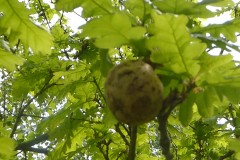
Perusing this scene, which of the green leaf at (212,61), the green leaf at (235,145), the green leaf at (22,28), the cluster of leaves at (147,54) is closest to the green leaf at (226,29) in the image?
the cluster of leaves at (147,54)

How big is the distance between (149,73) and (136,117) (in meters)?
0.12

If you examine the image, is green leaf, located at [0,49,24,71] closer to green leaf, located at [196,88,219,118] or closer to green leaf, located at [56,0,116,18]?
green leaf, located at [56,0,116,18]

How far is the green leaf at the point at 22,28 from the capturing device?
1697 mm

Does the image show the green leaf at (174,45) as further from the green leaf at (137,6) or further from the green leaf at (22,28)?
the green leaf at (22,28)

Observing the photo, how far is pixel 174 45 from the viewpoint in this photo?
3.71 feet

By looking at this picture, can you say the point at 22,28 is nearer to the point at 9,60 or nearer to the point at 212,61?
the point at 9,60

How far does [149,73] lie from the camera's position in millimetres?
1062

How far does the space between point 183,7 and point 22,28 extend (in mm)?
719

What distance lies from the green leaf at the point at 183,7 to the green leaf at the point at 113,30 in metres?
0.22

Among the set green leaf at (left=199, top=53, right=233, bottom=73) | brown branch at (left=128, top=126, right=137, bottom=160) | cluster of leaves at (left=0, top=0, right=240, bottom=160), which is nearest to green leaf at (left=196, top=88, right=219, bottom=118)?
cluster of leaves at (left=0, top=0, right=240, bottom=160)

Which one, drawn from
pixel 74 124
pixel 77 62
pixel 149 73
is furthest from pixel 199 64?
pixel 77 62

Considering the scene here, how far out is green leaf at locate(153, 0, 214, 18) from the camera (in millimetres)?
1306

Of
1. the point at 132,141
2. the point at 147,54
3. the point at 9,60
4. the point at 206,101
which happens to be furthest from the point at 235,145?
the point at 9,60

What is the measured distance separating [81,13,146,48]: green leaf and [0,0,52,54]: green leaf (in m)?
0.56
